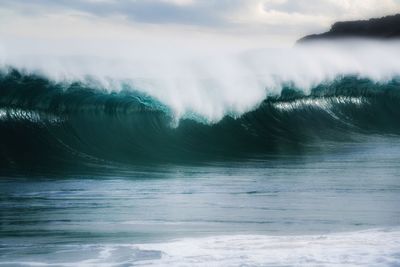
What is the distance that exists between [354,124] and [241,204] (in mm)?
11122

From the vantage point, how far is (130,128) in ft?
50.5

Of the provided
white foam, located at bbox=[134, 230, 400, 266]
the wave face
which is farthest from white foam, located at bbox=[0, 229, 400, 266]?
the wave face

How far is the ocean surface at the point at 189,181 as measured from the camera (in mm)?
6734

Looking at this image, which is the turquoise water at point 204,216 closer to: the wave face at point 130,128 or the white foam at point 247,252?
the white foam at point 247,252

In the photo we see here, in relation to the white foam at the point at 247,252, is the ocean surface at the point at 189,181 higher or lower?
higher

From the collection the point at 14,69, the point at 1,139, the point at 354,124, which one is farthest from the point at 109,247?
the point at 354,124

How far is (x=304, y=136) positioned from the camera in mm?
17156

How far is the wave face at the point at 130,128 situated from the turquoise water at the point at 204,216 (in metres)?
1.39

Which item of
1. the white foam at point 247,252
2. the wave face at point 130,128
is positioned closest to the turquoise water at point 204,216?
the white foam at point 247,252

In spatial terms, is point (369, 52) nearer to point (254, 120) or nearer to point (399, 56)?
point (399, 56)

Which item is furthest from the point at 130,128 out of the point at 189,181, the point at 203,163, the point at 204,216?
the point at 204,216

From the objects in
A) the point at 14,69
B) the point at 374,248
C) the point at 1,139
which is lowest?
the point at 374,248

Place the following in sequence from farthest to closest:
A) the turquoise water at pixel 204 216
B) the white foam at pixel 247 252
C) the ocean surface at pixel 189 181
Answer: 1. the ocean surface at pixel 189 181
2. the turquoise water at pixel 204 216
3. the white foam at pixel 247 252

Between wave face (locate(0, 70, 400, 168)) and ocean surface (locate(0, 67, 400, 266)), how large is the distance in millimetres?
35
